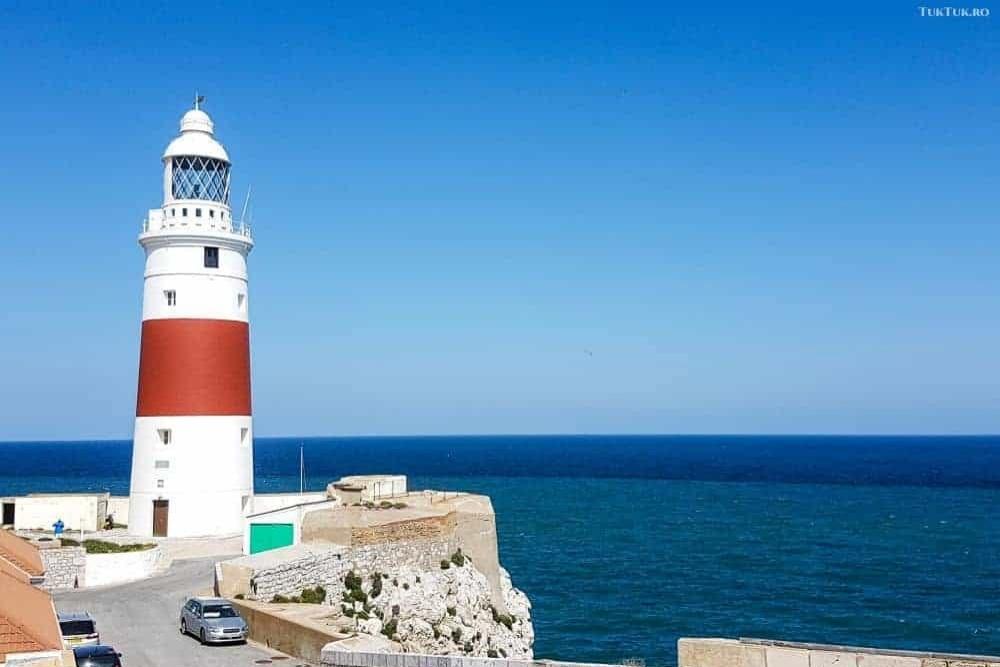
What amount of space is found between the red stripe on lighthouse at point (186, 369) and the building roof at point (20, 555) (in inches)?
384

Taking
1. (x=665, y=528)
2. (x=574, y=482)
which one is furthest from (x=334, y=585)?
(x=574, y=482)

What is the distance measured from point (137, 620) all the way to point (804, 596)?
33141 mm

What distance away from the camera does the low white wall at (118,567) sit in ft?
88.8

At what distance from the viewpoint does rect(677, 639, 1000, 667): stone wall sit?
13430 millimetres

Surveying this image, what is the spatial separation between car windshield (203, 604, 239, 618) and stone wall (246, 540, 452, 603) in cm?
236

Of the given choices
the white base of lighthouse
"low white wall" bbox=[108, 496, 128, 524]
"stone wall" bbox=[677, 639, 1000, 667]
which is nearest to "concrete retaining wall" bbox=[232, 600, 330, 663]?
"stone wall" bbox=[677, 639, 1000, 667]

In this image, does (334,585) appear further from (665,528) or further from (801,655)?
(665,528)

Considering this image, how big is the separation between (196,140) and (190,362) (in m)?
7.90

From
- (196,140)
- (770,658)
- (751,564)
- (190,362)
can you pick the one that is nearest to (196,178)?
(196,140)

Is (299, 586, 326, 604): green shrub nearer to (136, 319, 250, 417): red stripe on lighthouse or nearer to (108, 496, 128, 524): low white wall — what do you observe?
(136, 319, 250, 417): red stripe on lighthouse

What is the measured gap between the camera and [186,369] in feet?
104

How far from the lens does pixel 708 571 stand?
2069 inches

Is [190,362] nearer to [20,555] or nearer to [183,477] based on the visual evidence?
[183,477]

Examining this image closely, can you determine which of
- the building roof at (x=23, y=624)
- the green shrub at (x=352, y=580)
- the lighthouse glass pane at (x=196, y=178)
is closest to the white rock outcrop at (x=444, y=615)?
the green shrub at (x=352, y=580)
